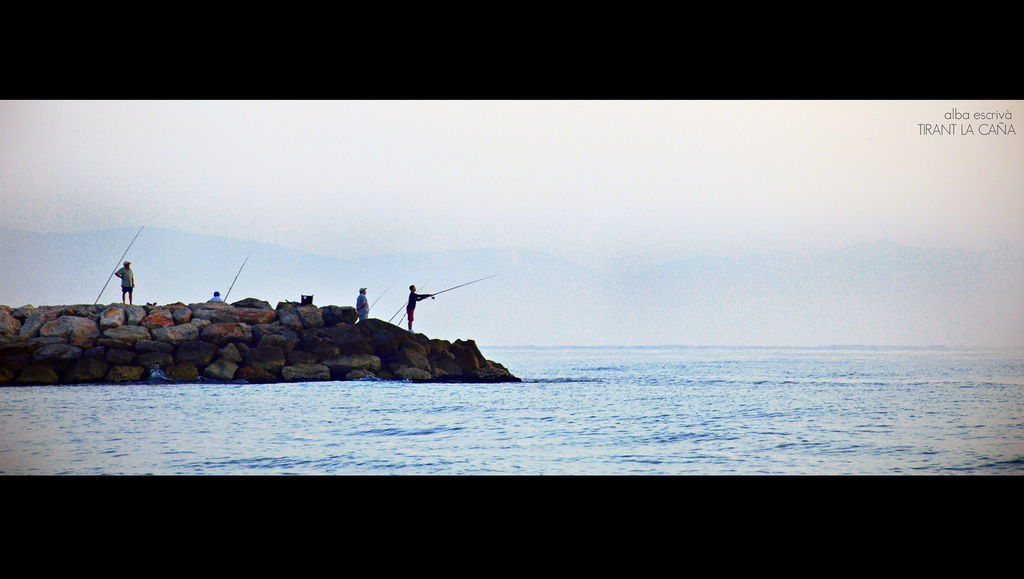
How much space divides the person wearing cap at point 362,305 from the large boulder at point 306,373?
52 centimetres

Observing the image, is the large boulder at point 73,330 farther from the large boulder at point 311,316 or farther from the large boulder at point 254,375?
the large boulder at point 311,316

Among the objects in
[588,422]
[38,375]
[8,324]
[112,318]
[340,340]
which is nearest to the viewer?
[588,422]

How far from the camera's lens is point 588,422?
4.89 metres

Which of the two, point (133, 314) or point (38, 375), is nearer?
point (38, 375)

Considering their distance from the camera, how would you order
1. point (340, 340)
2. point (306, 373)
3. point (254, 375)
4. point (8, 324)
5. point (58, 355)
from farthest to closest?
point (340, 340), point (306, 373), point (254, 375), point (58, 355), point (8, 324)

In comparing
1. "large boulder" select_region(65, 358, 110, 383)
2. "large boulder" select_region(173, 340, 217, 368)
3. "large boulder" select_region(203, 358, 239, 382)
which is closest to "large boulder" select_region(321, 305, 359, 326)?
"large boulder" select_region(203, 358, 239, 382)

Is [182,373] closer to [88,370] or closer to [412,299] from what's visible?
[88,370]

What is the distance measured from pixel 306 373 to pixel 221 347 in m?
0.61

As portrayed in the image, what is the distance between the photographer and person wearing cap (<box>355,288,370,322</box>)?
5.32 metres

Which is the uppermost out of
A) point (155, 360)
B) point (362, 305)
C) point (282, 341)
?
point (362, 305)

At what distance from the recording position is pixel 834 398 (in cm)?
502

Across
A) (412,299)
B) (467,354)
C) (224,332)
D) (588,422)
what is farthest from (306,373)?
(588,422)
